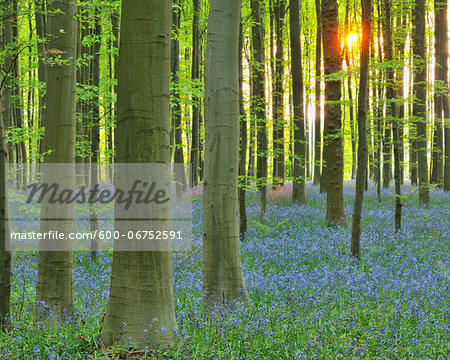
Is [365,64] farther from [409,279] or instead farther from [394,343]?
[394,343]

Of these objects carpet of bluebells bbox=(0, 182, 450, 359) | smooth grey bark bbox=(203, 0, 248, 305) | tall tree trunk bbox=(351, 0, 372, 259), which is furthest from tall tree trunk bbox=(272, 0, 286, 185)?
smooth grey bark bbox=(203, 0, 248, 305)

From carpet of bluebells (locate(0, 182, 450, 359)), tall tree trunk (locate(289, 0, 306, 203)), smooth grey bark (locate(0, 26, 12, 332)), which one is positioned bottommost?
carpet of bluebells (locate(0, 182, 450, 359))

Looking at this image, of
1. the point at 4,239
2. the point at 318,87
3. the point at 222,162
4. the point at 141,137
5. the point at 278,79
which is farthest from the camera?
the point at 318,87

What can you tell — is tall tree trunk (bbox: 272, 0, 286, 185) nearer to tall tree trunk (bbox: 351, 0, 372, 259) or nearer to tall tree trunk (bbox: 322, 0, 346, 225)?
tall tree trunk (bbox: 322, 0, 346, 225)

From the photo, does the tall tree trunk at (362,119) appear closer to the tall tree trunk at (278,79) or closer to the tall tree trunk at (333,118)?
the tall tree trunk at (333,118)

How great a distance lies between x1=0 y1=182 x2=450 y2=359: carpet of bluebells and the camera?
4195mm

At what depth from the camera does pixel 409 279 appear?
24.4 feet

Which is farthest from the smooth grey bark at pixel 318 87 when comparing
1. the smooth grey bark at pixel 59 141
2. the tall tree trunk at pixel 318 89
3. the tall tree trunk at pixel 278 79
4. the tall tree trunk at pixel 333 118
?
the smooth grey bark at pixel 59 141

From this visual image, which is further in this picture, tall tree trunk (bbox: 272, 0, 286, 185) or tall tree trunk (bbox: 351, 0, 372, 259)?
tall tree trunk (bbox: 272, 0, 286, 185)

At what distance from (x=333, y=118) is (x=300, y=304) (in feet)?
27.1

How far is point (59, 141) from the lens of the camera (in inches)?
209

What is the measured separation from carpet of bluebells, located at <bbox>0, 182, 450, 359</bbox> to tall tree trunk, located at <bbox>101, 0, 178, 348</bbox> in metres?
0.28

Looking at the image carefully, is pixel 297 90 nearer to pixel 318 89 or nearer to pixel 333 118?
pixel 333 118

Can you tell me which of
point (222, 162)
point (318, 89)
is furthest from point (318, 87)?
point (222, 162)
